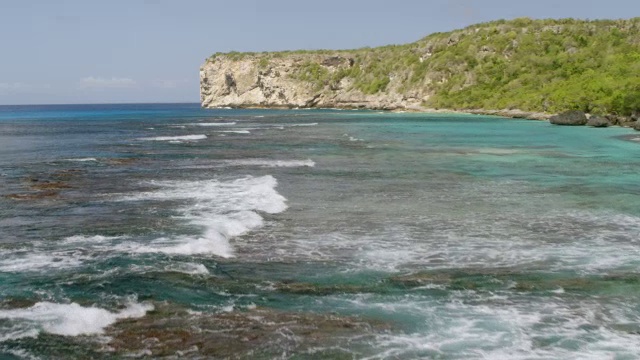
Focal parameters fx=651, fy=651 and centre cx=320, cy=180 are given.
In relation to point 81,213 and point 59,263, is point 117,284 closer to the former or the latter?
point 59,263

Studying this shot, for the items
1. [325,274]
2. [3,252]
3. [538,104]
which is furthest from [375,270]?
[538,104]

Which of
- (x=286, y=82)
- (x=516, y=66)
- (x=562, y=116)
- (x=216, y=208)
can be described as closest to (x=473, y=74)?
(x=516, y=66)

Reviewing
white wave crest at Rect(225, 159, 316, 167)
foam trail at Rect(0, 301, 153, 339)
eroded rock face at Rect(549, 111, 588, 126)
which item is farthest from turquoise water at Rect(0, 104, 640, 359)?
eroded rock face at Rect(549, 111, 588, 126)

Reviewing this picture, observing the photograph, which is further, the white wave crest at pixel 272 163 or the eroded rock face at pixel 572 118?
the eroded rock face at pixel 572 118

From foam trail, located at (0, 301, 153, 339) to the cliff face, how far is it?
15132 centimetres

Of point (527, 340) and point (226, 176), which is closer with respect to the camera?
point (527, 340)

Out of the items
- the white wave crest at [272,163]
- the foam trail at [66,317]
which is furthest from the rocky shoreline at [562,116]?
the foam trail at [66,317]

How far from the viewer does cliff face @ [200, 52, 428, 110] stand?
174750 millimetres

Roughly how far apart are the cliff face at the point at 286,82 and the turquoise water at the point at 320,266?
137560mm

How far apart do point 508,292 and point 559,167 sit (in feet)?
78.6

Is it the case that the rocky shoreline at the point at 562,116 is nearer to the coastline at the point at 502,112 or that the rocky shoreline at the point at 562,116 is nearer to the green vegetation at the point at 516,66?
the coastline at the point at 502,112

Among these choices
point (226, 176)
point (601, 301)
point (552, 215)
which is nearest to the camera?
point (601, 301)

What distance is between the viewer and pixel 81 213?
814 inches

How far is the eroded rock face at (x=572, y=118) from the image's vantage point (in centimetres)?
7356
